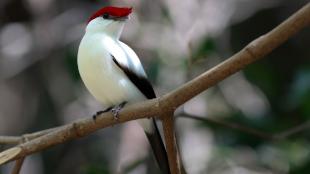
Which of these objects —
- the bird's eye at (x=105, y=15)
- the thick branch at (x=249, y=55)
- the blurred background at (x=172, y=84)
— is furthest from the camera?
the blurred background at (x=172, y=84)

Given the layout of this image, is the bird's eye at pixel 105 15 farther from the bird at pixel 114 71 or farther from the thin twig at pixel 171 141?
the thin twig at pixel 171 141

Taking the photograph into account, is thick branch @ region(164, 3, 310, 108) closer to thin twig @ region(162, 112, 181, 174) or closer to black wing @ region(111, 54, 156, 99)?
thin twig @ region(162, 112, 181, 174)

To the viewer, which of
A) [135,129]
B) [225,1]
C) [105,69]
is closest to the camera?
[105,69]

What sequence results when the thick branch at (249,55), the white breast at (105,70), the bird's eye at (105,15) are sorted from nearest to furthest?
the thick branch at (249,55)
the white breast at (105,70)
the bird's eye at (105,15)

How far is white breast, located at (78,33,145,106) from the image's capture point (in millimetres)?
3021

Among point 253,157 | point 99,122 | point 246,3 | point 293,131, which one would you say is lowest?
point 253,157

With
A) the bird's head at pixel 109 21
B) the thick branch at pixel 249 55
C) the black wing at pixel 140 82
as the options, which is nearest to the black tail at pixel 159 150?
the black wing at pixel 140 82

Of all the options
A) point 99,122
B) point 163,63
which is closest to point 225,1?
point 163,63

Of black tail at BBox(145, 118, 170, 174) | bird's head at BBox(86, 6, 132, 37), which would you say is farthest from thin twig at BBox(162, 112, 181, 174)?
bird's head at BBox(86, 6, 132, 37)

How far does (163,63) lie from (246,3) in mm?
1510

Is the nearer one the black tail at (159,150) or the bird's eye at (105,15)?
the black tail at (159,150)

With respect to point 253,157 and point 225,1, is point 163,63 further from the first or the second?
point 225,1

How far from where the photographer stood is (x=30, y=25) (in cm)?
564

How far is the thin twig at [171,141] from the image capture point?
2.42 m
